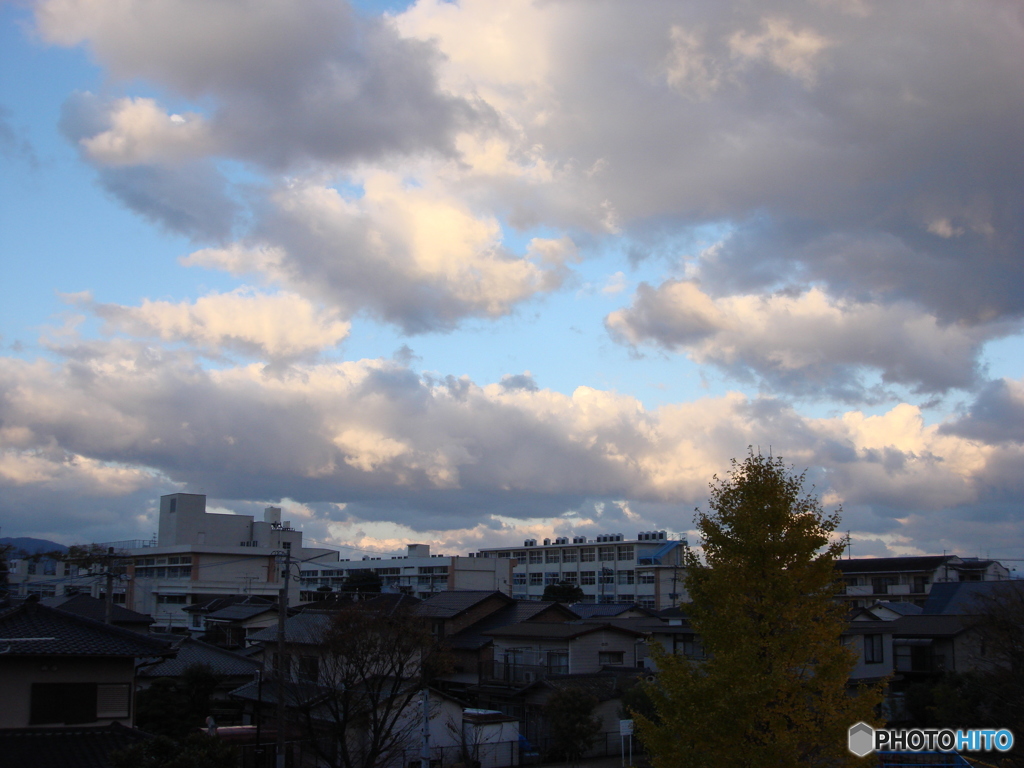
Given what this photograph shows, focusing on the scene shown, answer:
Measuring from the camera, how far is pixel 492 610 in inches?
2288

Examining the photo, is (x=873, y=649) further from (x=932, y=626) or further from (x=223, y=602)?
(x=223, y=602)

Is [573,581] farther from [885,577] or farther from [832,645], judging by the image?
[832,645]

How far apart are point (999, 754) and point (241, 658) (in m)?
39.2

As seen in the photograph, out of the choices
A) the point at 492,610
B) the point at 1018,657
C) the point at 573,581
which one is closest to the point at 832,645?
the point at 1018,657

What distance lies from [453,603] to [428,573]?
188 ft

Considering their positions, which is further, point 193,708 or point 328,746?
point 193,708

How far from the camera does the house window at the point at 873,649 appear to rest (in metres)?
41.6

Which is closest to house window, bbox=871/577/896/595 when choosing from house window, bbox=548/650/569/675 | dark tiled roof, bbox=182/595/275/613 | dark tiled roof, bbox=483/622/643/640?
dark tiled roof, bbox=483/622/643/640

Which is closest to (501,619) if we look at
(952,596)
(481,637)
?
(481,637)

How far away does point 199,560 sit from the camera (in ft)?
331

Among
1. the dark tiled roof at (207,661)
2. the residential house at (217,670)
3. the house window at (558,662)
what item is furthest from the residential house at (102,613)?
the house window at (558,662)

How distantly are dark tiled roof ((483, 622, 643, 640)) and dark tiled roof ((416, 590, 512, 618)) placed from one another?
5.13 metres

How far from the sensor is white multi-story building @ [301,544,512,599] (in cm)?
10875

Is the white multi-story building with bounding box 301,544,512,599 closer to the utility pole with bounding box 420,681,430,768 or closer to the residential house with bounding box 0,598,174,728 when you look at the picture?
the utility pole with bounding box 420,681,430,768
